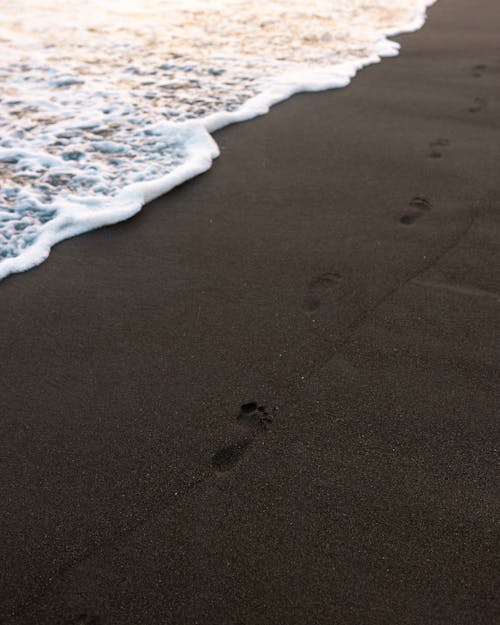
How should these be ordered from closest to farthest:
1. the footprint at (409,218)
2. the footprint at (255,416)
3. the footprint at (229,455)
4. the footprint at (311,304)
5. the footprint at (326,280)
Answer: the footprint at (229,455) → the footprint at (255,416) → the footprint at (311,304) → the footprint at (326,280) → the footprint at (409,218)

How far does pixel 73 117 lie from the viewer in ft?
12.9

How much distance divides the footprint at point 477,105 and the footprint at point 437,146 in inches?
18.9

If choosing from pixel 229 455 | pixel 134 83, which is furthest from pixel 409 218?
pixel 134 83

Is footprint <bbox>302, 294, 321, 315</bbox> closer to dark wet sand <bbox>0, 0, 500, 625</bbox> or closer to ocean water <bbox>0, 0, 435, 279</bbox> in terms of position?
dark wet sand <bbox>0, 0, 500, 625</bbox>

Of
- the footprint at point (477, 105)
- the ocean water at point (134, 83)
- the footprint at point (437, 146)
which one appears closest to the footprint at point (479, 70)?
the footprint at point (477, 105)

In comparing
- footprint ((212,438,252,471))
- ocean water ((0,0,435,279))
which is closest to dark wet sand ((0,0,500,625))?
footprint ((212,438,252,471))

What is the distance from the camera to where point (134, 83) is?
14.4 ft

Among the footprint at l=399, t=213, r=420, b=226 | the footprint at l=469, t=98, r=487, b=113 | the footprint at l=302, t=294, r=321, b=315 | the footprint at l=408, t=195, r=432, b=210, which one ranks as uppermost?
the footprint at l=469, t=98, r=487, b=113

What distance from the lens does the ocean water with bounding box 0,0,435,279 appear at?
3.15m

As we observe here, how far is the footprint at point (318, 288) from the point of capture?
2.35 metres

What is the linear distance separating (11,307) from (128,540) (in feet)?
4.03

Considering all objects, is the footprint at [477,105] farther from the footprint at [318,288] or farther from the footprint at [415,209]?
the footprint at [318,288]

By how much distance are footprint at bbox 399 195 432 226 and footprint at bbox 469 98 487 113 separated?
3.86 feet

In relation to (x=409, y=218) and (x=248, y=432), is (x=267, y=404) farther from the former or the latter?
(x=409, y=218)
